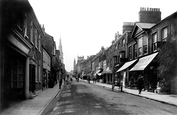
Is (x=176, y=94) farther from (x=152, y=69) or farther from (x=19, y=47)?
(x=19, y=47)

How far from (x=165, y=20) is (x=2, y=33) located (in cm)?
1614

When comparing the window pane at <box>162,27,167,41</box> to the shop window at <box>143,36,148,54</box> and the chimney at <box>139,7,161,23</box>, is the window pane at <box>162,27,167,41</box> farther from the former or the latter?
the chimney at <box>139,7,161,23</box>

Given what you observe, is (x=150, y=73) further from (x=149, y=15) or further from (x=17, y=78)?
(x=17, y=78)

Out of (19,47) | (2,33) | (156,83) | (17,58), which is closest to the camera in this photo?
(2,33)

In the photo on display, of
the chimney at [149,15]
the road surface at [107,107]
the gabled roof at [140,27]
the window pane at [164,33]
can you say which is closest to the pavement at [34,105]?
the road surface at [107,107]

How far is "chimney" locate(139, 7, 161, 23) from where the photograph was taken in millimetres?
28969

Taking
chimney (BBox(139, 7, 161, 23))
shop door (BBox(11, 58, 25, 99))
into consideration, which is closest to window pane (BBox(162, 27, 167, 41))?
chimney (BBox(139, 7, 161, 23))

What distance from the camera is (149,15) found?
29281mm

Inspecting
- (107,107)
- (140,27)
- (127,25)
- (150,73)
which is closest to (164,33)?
(150,73)

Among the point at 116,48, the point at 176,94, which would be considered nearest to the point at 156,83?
the point at 176,94

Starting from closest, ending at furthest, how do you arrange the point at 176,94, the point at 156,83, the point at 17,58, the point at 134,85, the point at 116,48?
the point at 17,58, the point at 176,94, the point at 156,83, the point at 134,85, the point at 116,48

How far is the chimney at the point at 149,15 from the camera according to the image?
95.0 ft

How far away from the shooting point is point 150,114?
9031 mm

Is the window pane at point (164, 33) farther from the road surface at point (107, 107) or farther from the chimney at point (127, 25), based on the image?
the chimney at point (127, 25)
